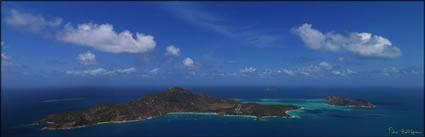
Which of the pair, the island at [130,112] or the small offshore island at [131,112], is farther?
the small offshore island at [131,112]

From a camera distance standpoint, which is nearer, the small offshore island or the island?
the island

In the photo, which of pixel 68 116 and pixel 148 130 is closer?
pixel 148 130

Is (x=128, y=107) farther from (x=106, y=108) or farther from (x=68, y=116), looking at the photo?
(x=68, y=116)

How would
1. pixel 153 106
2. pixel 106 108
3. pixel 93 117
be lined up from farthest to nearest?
1. pixel 153 106
2. pixel 106 108
3. pixel 93 117

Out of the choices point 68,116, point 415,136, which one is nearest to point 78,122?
point 68,116

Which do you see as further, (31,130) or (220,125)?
(220,125)

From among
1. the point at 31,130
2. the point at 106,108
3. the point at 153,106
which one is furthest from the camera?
the point at 153,106

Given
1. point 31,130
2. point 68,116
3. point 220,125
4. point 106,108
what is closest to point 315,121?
point 220,125

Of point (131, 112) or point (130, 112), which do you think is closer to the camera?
point (130, 112)

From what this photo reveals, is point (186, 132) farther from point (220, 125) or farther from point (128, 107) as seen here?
point (128, 107)

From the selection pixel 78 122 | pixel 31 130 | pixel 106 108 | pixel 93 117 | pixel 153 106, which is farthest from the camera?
pixel 153 106
